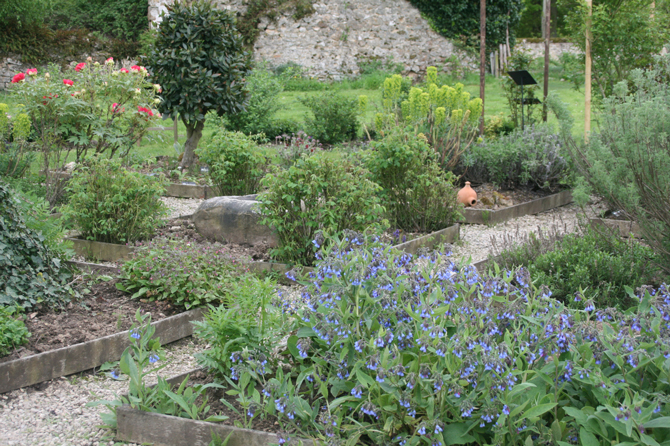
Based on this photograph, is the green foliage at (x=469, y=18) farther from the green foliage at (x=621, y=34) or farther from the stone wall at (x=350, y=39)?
the green foliage at (x=621, y=34)

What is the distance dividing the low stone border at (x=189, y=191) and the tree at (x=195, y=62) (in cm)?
115

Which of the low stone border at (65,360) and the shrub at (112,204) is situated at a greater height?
the shrub at (112,204)

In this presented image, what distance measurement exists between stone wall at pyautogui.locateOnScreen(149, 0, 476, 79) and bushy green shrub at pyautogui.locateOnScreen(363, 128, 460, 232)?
1332 cm

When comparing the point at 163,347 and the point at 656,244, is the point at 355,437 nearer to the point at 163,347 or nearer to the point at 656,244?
the point at 163,347

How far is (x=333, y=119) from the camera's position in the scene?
11859mm

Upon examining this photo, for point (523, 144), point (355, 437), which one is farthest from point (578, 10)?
point (355, 437)

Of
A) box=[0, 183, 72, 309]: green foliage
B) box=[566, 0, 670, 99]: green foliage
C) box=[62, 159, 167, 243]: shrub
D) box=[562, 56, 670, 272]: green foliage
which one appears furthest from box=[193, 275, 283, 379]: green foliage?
box=[566, 0, 670, 99]: green foliage

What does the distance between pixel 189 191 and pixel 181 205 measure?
0.59m

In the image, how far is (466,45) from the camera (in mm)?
18984

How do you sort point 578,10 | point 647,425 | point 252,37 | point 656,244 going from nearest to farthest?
point 647,425
point 656,244
point 578,10
point 252,37

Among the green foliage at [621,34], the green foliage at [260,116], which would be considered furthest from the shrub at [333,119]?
the green foliage at [621,34]

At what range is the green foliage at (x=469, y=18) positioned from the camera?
18.5 metres

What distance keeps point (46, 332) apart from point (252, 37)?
16605mm

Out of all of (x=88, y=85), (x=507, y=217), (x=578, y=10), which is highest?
(x=578, y=10)
